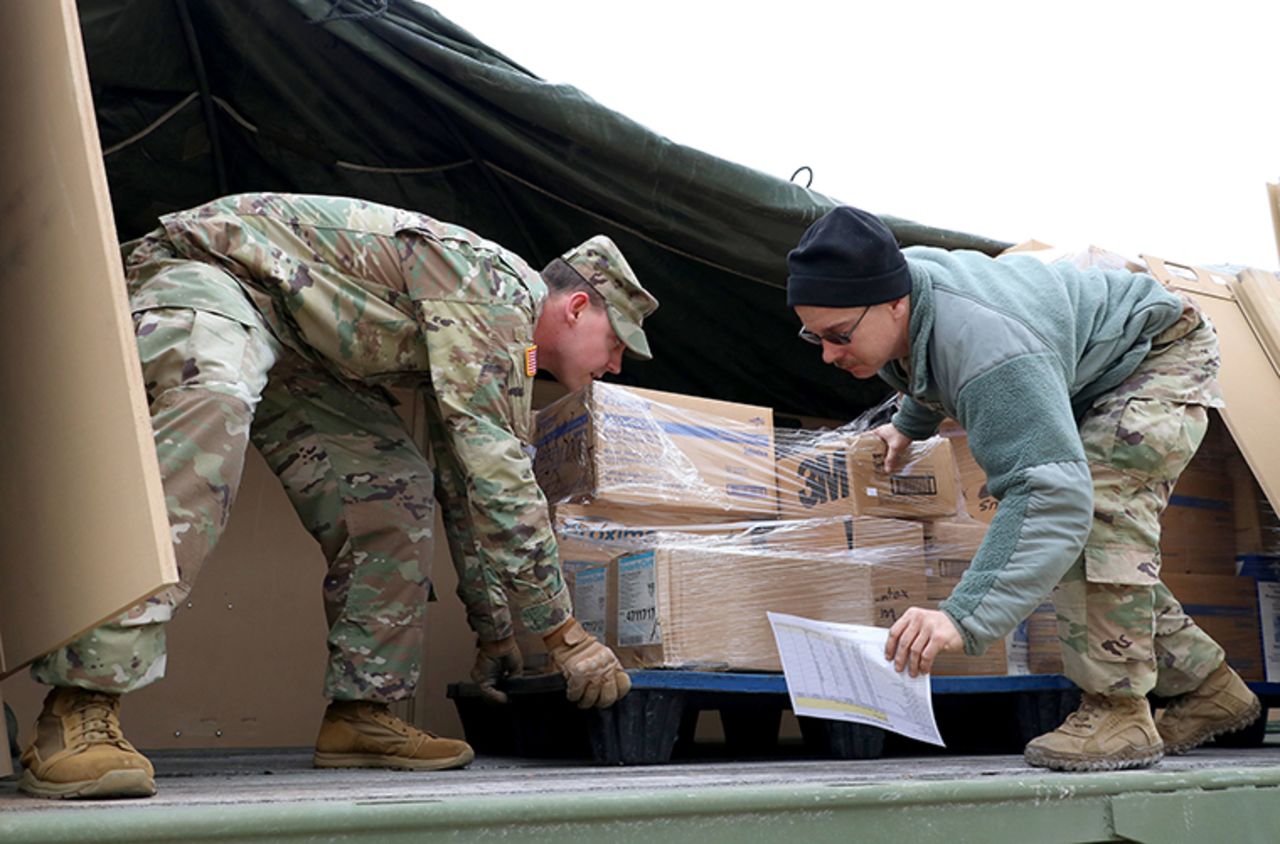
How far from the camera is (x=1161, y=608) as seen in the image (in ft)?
8.53

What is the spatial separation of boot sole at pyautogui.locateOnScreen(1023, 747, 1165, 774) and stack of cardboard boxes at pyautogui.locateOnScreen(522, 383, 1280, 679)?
61 cm

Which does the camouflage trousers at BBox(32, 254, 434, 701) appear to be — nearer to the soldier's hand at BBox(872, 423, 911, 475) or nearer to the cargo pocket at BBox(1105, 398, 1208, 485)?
the soldier's hand at BBox(872, 423, 911, 475)

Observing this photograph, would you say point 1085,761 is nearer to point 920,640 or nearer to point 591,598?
point 920,640

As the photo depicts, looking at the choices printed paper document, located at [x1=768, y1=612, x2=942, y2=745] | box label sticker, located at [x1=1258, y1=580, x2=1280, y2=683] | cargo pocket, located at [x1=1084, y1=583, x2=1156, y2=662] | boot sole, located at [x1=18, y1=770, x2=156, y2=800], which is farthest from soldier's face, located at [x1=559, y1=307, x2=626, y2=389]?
box label sticker, located at [x1=1258, y1=580, x2=1280, y2=683]

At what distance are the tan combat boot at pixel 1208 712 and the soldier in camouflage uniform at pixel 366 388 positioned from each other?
4.42ft

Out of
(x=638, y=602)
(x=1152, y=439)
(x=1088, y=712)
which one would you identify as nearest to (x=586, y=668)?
(x=638, y=602)

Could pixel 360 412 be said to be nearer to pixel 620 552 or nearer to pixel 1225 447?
pixel 620 552

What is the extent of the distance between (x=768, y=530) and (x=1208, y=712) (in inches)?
42.9

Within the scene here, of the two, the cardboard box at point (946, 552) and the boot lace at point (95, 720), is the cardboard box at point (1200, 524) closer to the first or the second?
the cardboard box at point (946, 552)

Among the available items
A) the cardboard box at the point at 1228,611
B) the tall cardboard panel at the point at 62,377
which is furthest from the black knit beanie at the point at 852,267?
the cardboard box at the point at 1228,611

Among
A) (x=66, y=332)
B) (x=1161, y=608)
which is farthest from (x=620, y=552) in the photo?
(x=66, y=332)

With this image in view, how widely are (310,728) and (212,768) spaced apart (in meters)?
1.16

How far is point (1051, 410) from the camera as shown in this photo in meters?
1.99

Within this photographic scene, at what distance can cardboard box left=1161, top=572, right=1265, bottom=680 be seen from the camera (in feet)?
10.1
